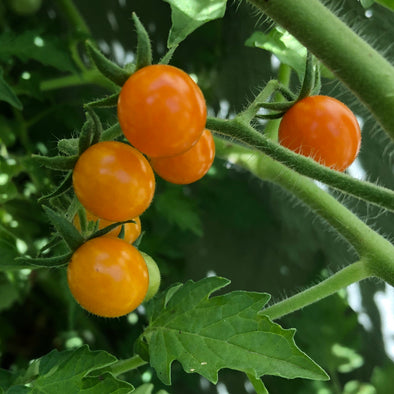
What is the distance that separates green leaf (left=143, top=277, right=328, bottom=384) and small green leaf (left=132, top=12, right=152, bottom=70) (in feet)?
1.10

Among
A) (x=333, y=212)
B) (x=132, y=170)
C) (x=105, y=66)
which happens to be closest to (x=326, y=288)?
(x=333, y=212)

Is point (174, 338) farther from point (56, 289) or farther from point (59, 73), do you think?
point (59, 73)

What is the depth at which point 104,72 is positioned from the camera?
562 mm

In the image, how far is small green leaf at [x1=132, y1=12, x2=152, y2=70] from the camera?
55 cm

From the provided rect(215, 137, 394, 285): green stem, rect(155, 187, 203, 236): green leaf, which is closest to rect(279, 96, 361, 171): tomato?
rect(215, 137, 394, 285): green stem

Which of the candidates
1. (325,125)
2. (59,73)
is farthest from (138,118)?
(59,73)

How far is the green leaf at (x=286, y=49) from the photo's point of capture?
0.82m

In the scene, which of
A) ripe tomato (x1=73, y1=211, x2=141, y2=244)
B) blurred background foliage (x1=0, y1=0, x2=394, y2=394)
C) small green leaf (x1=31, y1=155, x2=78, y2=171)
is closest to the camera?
small green leaf (x1=31, y1=155, x2=78, y2=171)

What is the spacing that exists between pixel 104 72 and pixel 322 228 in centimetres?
84

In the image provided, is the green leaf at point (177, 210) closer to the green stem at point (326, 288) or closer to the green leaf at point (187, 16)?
the green stem at point (326, 288)

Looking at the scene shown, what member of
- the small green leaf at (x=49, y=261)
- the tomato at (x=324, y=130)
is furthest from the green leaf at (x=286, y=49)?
the small green leaf at (x=49, y=261)

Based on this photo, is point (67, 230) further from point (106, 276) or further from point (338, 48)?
point (338, 48)

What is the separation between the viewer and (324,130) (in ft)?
2.33

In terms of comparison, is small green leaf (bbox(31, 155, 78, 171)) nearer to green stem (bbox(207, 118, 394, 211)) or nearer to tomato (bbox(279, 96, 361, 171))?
green stem (bbox(207, 118, 394, 211))
